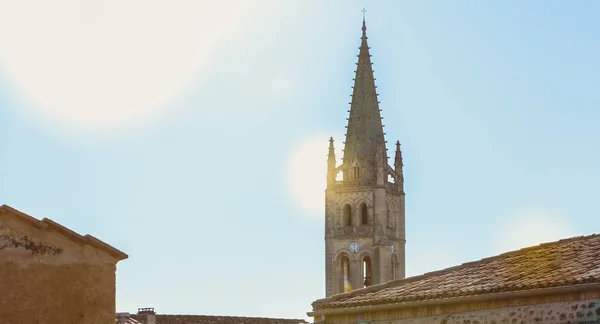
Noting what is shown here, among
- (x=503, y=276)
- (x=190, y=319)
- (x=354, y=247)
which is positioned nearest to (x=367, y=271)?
(x=354, y=247)

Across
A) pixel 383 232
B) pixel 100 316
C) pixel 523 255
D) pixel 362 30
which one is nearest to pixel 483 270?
pixel 523 255

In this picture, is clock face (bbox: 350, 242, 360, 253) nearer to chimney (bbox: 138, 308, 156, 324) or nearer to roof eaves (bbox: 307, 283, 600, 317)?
chimney (bbox: 138, 308, 156, 324)

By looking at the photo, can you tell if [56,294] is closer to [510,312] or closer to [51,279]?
[51,279]

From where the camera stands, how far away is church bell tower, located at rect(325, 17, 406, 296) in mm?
72125

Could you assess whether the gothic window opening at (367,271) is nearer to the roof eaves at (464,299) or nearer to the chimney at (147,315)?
the chimney at (147,315)

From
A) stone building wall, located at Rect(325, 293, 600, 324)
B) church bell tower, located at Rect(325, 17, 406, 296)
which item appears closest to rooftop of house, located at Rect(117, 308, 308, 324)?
church bell tower, located at Rect(325, 17, 406, 296)

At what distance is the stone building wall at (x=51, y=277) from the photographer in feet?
43.7

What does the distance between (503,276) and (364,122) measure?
2350 inches

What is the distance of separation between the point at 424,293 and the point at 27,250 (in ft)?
19.3

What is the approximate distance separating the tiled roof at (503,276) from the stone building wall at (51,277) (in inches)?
182

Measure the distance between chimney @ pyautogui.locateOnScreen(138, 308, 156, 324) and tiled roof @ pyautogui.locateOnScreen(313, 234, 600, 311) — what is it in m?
21.9

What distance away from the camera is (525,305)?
13680 millimetres

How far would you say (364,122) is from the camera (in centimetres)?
7469

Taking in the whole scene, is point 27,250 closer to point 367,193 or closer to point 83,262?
point 83,262
